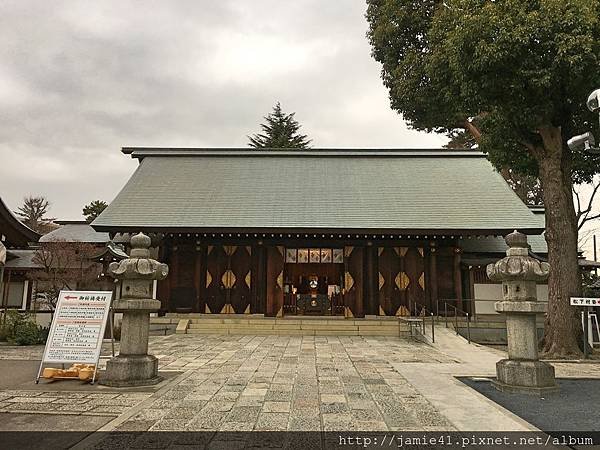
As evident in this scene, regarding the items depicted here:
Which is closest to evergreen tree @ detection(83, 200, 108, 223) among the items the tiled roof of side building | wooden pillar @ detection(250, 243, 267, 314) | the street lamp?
the tiled roof of side building

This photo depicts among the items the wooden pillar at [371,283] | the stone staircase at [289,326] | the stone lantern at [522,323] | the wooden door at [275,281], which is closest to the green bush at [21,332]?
the stone staircase at [289,326]

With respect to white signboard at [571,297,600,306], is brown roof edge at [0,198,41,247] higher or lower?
higher

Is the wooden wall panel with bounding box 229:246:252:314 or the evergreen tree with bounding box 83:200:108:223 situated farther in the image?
the evergreen tree with bounding box 83:200:108:223

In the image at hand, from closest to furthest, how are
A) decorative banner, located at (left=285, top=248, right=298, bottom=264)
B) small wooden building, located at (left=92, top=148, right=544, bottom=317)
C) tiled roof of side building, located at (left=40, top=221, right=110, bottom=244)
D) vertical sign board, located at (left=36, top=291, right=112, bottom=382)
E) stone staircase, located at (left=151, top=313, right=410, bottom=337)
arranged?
1. vertical sign board, located at (left=36, top=291, right=112, bottom=382)
2. stone staircase, located at (left=151, top=313, right=410, bottom=337)
3. small wooden building, located at (left=92, top=148, right=544, bottom=317)
4. decorative banner, located at (left=285, top=248, right=298, bottom=264)
5. tiled roof of side building, located at (left=40, top=221, right=110, bottom=244)

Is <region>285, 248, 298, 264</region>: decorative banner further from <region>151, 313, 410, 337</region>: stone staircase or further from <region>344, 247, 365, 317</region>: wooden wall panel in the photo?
<region>151, 313, 410, 337</region>: stone staircase

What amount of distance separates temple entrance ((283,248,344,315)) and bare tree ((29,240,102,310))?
25.7 ft

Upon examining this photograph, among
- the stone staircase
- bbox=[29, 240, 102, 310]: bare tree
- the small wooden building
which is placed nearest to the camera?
the stone staircase

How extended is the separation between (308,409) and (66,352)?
4070mm

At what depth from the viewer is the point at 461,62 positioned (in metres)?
9.52

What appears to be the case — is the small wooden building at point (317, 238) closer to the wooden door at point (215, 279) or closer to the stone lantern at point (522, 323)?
the wooden door at point (215, 279)

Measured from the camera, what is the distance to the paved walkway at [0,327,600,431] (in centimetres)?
457

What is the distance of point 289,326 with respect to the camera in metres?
13.9

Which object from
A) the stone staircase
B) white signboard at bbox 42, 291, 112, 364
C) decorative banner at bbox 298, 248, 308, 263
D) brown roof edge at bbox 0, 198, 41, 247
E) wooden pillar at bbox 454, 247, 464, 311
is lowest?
the stone staircase

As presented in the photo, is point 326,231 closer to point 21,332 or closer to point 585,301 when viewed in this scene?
point 585,301
